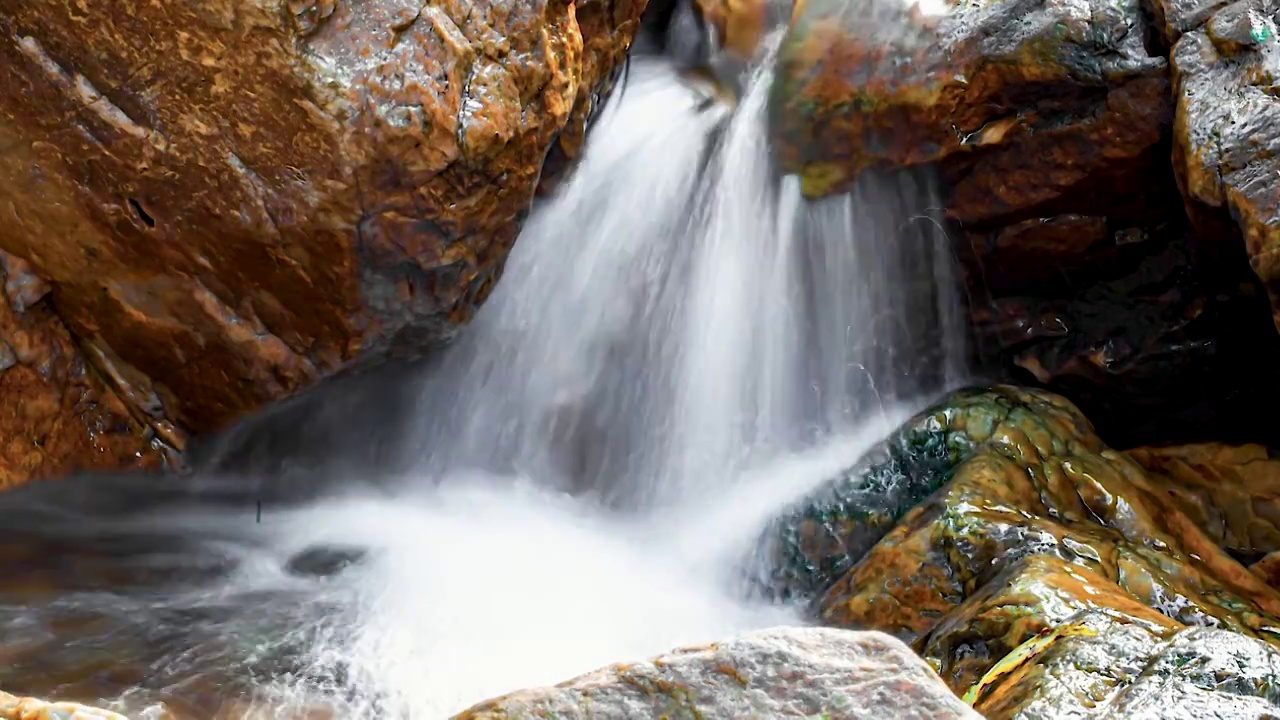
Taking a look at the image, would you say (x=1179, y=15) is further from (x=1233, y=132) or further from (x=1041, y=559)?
(x=1041, y=559)

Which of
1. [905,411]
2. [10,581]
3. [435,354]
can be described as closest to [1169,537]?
[905,411]

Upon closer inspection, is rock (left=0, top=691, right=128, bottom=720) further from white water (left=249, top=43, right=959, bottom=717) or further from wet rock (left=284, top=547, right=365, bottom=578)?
white water (left=249, top=43, right=959, bottom=717)

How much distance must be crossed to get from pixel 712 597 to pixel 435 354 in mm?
2043

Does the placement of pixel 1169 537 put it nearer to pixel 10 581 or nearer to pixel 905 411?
pixel 905 411

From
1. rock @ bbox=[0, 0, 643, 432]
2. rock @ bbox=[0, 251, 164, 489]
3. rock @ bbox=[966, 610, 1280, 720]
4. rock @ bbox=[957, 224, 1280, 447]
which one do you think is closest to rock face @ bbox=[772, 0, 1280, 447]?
rock @ bbox=[957, 224, 1280, 447]

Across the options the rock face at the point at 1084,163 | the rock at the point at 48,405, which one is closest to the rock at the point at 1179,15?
the rock face at the point at 1084,163

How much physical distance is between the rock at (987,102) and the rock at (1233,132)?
0.23m

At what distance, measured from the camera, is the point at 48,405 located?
4582 millimetres

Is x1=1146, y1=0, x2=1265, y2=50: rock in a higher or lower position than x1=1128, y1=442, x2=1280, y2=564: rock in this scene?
higher

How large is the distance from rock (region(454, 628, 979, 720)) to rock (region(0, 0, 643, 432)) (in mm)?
2452

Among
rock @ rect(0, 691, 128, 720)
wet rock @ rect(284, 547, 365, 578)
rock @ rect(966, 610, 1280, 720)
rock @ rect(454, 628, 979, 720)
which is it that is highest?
wet rock @ rect(284, 547, 365, 578)

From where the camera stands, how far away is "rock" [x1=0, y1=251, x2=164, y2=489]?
4410 millimetres

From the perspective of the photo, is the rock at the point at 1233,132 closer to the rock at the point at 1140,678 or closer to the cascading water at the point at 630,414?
the cascading water at the point at 630,414

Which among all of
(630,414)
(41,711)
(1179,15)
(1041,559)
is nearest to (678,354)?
(630,414)
